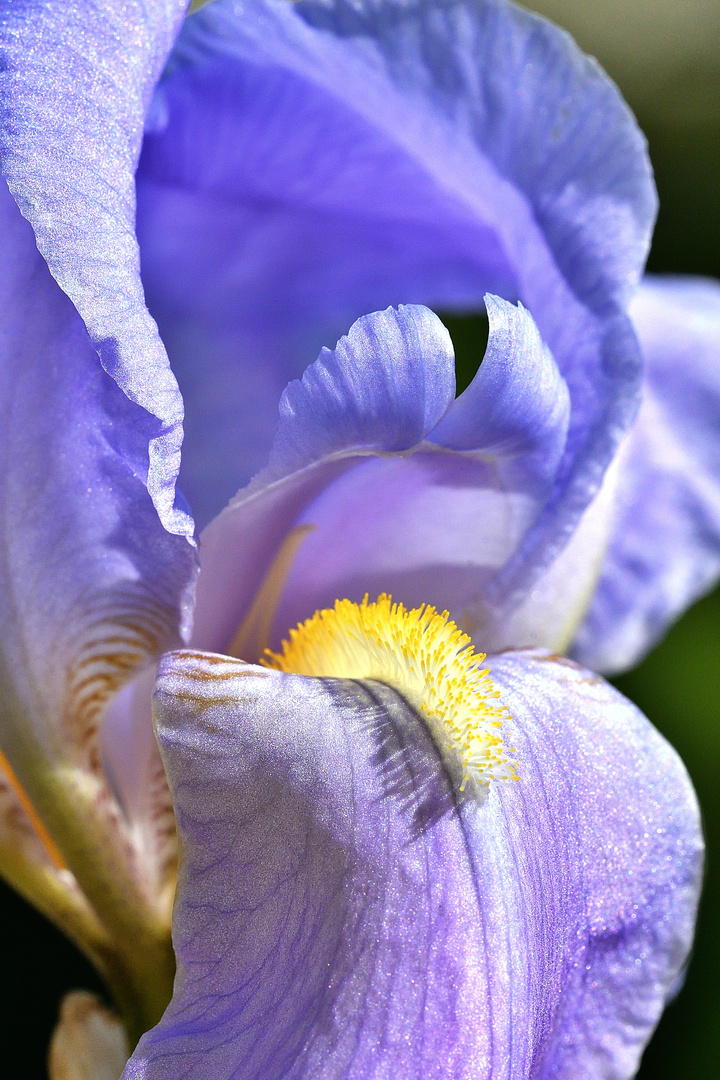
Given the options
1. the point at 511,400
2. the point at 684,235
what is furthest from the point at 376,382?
the point at 684,235

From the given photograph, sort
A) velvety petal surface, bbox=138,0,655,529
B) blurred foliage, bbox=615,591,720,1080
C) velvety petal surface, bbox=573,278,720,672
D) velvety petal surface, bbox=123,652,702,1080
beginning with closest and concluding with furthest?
velvety petal surface, bbox=123,652,702,1080, velvety petal surface, bbox=138,0,655,529, velvety petal surface, bbox=573,278,720,672, blurred foliage, bbox=615,591,720,1080

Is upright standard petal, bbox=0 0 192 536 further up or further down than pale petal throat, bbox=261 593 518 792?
further up

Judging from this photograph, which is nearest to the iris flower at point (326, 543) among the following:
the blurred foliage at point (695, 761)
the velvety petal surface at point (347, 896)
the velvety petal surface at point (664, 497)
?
the velvety petal surface at point (347, 896)

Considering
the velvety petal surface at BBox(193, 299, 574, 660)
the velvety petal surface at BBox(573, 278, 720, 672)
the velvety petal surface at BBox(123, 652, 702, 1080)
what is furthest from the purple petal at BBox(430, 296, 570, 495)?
the velvety petal surface at BBox(573, 278, 720, 672)

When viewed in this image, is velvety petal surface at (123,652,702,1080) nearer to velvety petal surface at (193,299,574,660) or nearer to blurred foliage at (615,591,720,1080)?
velvety petal surface at (193,299,574,660)

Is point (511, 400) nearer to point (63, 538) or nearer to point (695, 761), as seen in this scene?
point (63, 538)

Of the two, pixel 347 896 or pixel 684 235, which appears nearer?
pixel 347 896
